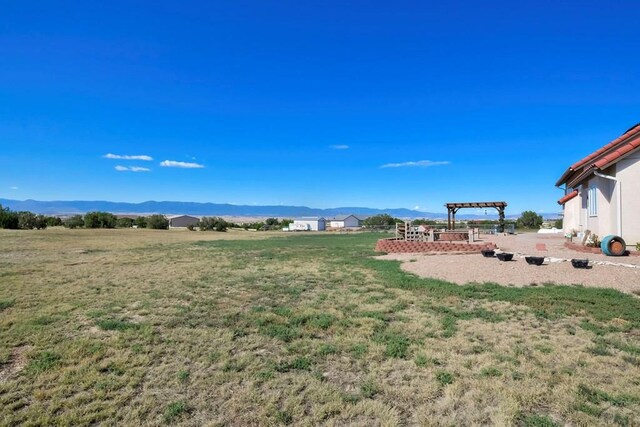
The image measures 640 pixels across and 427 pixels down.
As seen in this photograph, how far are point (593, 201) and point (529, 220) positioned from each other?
36987 millimetres

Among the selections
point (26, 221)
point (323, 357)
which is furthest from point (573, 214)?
point (26, 221)

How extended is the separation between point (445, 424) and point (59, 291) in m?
8.97

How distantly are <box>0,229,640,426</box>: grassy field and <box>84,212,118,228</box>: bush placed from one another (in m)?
52.8

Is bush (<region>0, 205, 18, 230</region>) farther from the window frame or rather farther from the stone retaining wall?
the window frame

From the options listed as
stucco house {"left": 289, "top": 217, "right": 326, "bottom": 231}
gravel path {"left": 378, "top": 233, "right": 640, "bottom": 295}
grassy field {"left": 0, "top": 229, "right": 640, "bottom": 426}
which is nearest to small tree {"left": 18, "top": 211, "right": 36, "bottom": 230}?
grassy field {"left": 0, "top": 229, "right": 640, "bottom": 426}

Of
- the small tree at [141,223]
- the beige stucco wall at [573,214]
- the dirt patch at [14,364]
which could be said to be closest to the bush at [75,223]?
the small tree at [141,223]

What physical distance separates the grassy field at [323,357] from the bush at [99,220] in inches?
2077

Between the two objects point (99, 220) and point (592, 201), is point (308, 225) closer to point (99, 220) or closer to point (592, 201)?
point (99, 220)

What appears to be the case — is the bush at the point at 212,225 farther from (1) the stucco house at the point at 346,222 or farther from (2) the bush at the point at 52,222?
(1) the stucco house at the point at 346,222

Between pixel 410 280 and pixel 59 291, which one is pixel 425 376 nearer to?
pixel 410 280

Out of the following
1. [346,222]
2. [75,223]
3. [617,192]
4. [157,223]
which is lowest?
[75,223]

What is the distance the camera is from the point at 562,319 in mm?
5801

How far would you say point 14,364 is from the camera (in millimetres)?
4211

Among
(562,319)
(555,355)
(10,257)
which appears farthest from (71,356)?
(10,257)
